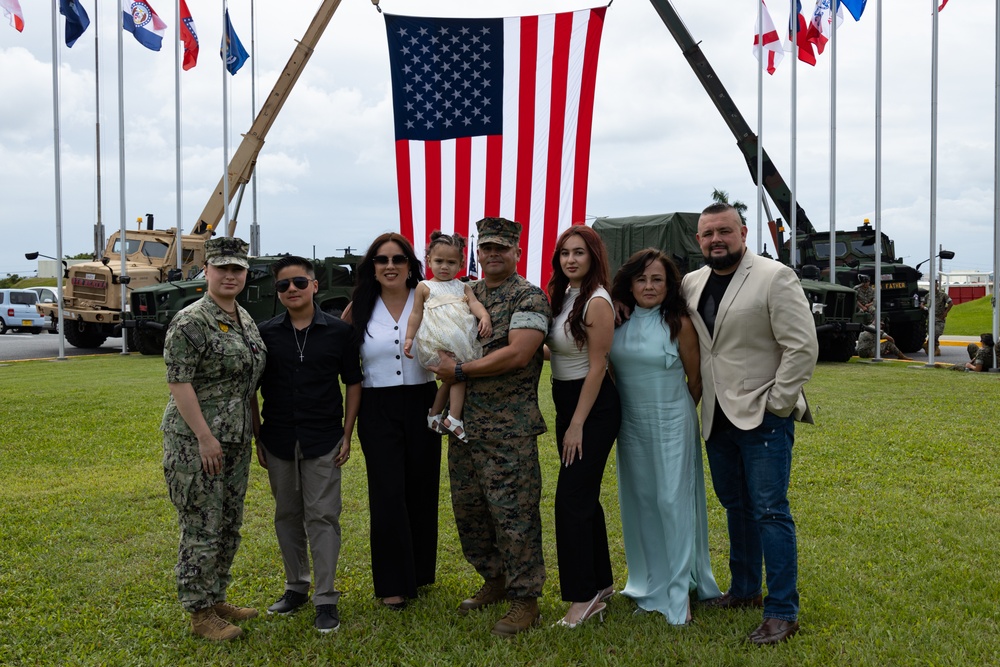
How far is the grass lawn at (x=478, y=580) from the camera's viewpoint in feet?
10.7

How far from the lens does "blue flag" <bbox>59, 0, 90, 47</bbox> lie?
17156mm

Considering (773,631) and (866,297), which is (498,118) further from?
(866,297)

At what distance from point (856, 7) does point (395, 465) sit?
14.5 m

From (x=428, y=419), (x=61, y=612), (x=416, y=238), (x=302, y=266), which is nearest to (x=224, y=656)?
(x=61, y=612)

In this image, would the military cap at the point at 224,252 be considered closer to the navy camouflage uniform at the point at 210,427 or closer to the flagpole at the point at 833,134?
the navy camouflage uniform at the point at 210,427

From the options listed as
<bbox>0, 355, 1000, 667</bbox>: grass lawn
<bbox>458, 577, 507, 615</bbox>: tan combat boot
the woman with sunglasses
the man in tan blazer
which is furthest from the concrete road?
the man in tan blazer

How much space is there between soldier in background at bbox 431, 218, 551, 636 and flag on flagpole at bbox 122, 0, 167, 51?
699 inches

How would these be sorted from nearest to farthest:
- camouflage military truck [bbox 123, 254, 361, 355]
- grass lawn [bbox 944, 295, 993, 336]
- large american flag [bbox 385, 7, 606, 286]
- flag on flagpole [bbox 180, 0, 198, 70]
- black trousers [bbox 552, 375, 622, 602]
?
black trousers [bbox 552, 375, 622, 602]
large american flag [bbox 385, 7, 606, 286]
camouflage military truck [bbox 123, 254, 361, 355]
flag on flagpole [bbox 180, 0, 198, 70]
grass lawn [bbox 944, 295, 993, 336]

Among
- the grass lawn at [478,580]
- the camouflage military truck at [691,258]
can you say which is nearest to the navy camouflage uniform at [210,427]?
the grass lawn at [478,580]

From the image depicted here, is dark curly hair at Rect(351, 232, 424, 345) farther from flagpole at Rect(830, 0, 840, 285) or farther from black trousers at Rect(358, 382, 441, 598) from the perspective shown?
flagpole at Rect(830, 0, 840, 285)

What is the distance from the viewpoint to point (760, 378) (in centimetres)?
333

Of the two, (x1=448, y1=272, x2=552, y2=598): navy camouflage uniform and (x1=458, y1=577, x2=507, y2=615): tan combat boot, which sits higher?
(x1=448, y1=272, x2=552, y2=598): navy camouflage uniform

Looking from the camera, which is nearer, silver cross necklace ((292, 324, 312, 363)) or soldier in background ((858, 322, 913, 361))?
silver cross necklace ((292, 324, 312, 363))

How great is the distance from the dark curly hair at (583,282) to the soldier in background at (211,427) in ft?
4.28
